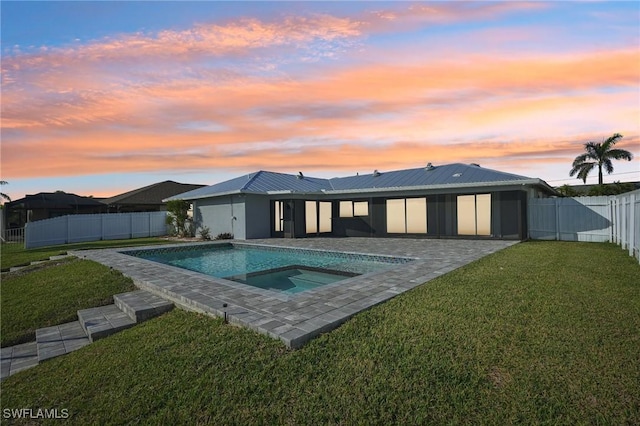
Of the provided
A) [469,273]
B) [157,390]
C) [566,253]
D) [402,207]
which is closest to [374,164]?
[402,207]

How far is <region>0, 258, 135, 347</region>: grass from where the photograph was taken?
225 inches

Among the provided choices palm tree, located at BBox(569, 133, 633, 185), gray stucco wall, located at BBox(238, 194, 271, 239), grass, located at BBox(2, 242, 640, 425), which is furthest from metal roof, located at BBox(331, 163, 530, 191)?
palm tree, located at BBox(569, 133, 633, 185)

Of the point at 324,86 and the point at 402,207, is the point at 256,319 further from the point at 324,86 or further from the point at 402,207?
the point at 402,207

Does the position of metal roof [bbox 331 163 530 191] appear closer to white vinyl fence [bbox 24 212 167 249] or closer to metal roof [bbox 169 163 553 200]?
metal roof [bbox 169 163 553 200]

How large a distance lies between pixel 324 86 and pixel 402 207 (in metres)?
8.16

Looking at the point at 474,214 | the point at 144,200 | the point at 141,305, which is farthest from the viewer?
the point at 144,200

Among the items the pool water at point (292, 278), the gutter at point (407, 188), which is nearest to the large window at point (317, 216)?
the gutter at point (407, 188)

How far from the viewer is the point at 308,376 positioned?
3189 millimetres

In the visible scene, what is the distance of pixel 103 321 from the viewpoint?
5.37 metres

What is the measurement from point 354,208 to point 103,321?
1477cm

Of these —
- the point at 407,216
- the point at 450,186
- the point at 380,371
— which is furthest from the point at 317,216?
the point at 380,371

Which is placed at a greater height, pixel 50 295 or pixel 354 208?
pixel 354 208

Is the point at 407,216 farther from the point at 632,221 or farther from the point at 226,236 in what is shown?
the point at 226,236

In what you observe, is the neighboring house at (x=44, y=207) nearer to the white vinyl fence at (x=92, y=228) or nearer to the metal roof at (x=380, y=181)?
the white vinyl fence at (x=92, y=228)
